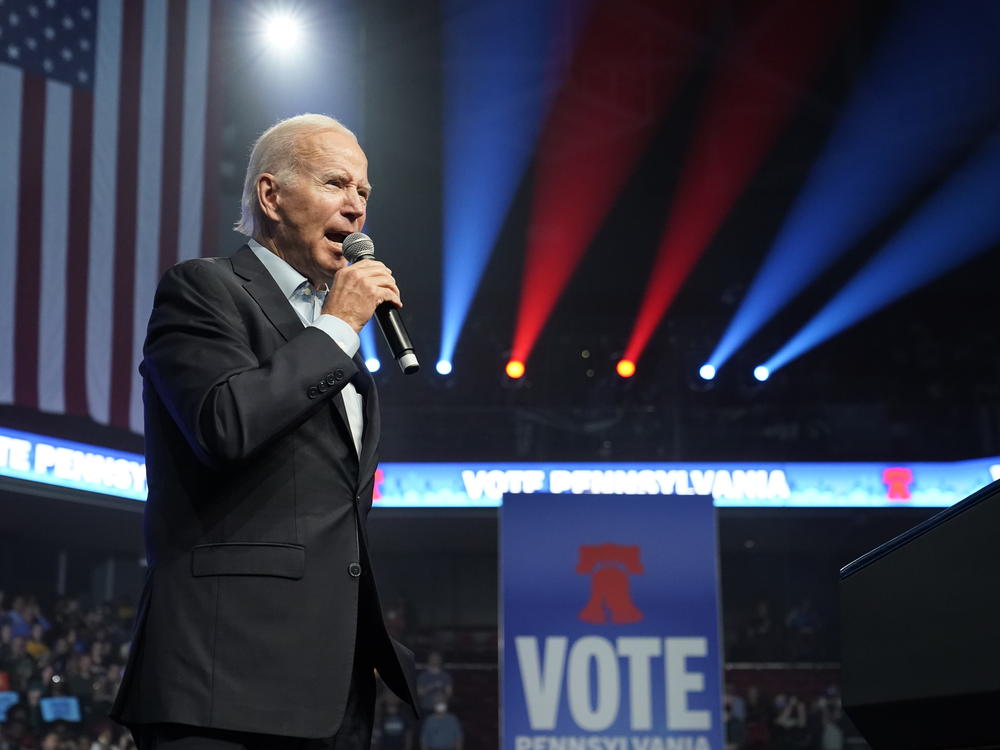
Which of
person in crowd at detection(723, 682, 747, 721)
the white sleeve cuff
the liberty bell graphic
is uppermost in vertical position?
the white sleeve cuff

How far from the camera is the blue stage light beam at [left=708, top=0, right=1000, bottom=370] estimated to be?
9938 millimetres

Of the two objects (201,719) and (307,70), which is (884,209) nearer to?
(307,70)

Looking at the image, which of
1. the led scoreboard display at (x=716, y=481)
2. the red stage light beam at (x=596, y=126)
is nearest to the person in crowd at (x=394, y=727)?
the led scoreboard display at (x=716, y=481)

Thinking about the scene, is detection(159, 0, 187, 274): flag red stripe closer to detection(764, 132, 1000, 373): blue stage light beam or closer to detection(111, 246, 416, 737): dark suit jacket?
detection(111, 246, 416, 737): dark suit jacket

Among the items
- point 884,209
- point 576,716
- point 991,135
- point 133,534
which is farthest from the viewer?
point 133,534

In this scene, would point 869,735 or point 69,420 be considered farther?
point 69,420

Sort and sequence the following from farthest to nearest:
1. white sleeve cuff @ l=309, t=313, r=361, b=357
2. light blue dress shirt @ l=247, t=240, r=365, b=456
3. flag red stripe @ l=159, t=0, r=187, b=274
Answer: flag red stripe @ l=159, t=0, r=187, b=274 → light blue dress shirt @ l=247, t=240, r=365, b=456 → white sleeve cuff @ l=309, t=313, r=361, b=357

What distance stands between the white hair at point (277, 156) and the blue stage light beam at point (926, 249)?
36.7 feet

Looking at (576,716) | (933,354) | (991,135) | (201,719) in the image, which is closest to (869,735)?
(201,719)

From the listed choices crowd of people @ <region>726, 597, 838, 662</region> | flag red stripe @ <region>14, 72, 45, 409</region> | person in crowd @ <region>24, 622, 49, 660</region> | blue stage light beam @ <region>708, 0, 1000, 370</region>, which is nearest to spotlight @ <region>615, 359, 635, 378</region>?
blue stage light beam @ <region>708, 0, 1000, 370</region>

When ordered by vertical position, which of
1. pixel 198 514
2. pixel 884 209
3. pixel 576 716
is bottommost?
pixel 576 716

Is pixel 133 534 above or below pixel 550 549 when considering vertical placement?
above

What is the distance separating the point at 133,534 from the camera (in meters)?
13.5

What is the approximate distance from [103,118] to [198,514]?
6.87 meters
